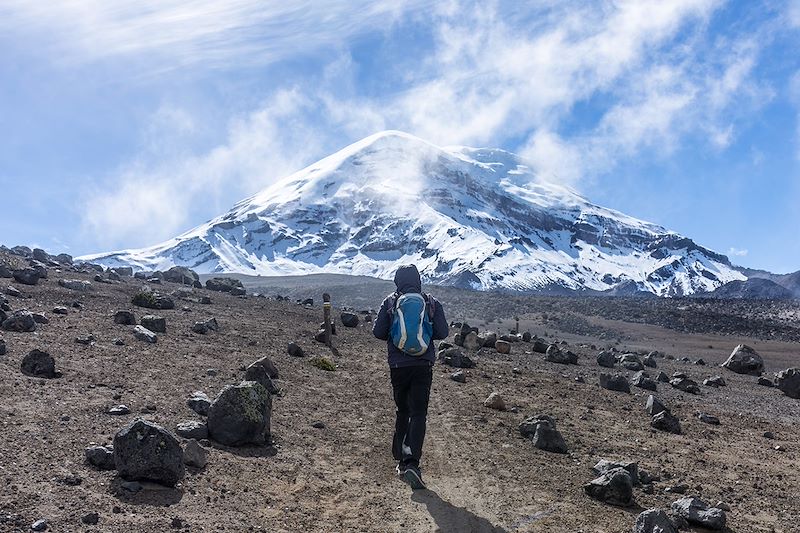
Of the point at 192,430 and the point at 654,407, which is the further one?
the point at 654,407

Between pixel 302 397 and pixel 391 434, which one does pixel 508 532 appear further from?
pixel 302 397

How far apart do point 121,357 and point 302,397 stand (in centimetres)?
301

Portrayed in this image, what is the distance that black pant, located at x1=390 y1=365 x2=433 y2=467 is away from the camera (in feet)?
23.0

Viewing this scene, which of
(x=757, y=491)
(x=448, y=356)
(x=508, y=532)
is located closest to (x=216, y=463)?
(x=508, y=532)

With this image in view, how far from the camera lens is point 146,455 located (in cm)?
571

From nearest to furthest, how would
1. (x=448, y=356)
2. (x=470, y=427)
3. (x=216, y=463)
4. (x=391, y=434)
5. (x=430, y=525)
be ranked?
(x=430, y=525) → (x=216, y=463) → (x=391, y=434) → (x=470, y=427) → (x=448, y=356)

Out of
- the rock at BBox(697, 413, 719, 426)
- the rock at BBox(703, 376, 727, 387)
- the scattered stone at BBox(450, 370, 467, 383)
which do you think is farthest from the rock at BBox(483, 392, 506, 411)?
the rock at BBox(703, 376, 727, 387)

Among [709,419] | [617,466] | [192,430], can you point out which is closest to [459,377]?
[709,419]

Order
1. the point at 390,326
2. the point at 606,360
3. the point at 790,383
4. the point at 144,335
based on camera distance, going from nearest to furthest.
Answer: the point at 390,326 < the point at 144,335 < the point at 790,383 < the point at 606,360

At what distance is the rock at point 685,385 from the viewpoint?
15968mm

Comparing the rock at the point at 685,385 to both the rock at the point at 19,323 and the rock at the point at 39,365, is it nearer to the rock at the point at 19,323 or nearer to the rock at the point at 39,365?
the rock at the point at 39,365

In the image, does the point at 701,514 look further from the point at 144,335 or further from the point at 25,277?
the point at 25,277

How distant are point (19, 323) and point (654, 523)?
1045 centimetres

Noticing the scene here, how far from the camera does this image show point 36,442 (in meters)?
6.23
